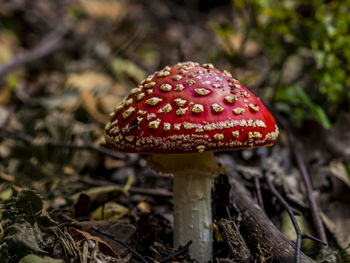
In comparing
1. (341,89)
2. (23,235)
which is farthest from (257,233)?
(341,89)

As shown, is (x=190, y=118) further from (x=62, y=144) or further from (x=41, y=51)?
(x=41, y=51)

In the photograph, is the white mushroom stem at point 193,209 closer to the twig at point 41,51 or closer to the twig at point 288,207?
the twig at point 288,207

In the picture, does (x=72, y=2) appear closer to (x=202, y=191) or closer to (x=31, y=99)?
(x=31, y=99)

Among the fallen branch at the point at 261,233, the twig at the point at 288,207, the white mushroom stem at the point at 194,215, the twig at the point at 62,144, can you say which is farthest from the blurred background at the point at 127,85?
the white mushroom stem at the point at 194,215

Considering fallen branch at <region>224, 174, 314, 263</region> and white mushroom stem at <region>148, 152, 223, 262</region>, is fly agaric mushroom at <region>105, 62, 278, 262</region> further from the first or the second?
fallen branch at <region>224, 174, 314, 263</region>

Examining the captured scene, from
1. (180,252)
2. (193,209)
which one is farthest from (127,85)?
(180,252)
